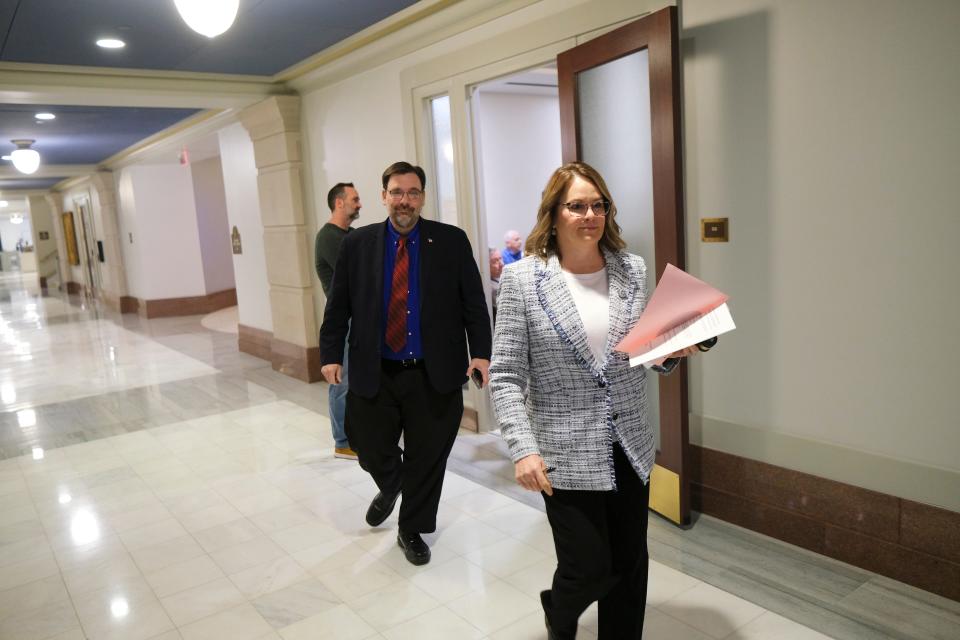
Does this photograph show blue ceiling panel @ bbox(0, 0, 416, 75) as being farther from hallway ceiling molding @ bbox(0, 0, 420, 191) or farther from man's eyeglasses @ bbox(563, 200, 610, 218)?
man's eyeglasses @ bbox(563, 200, 610, 218)

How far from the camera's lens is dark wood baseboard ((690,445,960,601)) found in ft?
9.01

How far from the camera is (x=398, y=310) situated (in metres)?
3.19

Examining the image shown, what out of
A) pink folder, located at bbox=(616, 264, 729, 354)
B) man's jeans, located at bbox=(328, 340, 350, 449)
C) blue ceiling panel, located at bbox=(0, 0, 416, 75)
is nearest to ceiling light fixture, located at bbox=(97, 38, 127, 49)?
blue ceiling panel, located at bbox=(0, 0, 416, 75)

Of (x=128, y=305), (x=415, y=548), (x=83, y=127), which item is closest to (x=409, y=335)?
(x=415, y=548)

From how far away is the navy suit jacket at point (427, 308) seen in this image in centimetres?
318

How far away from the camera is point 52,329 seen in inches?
505

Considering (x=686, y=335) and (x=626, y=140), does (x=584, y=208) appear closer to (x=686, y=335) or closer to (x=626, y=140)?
(x=686, y=335)

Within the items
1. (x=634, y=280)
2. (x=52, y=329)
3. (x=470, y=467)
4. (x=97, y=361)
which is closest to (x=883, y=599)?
(x=634, y=280)

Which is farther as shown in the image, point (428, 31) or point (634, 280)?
point (428, 31)

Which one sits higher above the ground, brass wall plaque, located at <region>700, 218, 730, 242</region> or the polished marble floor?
brass wall plaque, located at <region>700, 218, 730, 242</region>

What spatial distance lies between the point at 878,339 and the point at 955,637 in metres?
1.07

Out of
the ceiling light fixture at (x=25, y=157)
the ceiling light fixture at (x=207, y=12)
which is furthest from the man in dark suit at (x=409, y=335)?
the ceiling light fixture at (x=25, y=157)

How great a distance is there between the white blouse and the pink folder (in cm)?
13

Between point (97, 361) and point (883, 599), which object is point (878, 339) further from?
point (97, 361)
